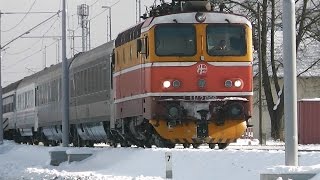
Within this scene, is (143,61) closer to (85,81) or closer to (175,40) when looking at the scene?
(175,40)

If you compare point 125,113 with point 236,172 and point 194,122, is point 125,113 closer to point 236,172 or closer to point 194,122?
point 194,122

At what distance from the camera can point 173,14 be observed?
21.8m

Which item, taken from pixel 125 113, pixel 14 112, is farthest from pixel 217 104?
pixel 14 112

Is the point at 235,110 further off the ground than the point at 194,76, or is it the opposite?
the point at 194,76

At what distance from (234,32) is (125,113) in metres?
4.49

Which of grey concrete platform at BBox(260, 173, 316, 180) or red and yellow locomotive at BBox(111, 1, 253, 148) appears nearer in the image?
grey concrete platform at BBox(260, 173, 316, 180)

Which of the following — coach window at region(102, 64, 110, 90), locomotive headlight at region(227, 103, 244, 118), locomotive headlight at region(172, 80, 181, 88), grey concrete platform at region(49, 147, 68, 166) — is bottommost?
grey concrete platform at region(49, 147, 68, 166)

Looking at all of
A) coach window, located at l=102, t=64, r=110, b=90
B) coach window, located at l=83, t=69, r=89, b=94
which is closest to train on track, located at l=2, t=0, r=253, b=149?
coach window, located at l=102, t=64, r=110, b=90

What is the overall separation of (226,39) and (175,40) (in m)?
1.42

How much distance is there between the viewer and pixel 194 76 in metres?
21.5

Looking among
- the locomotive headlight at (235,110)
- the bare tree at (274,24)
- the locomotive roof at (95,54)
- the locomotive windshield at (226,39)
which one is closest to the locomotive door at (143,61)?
the locomotive windshield at (226,39)

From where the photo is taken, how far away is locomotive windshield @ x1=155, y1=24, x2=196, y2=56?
70.7 feet

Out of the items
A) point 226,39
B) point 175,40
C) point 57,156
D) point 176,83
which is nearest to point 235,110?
point 176,83

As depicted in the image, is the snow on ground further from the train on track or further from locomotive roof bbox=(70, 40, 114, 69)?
locomotive roof bbox=(70, 40, 114, 69)
